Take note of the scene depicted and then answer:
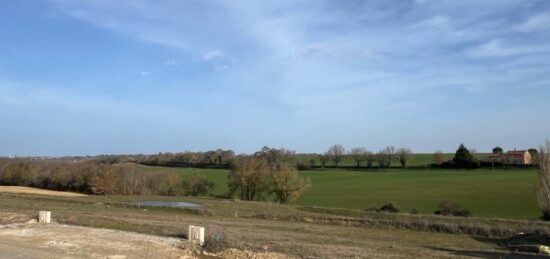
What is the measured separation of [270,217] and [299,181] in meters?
37.8

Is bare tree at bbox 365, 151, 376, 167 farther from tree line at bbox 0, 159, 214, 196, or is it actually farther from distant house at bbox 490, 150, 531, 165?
tree line at bbox 0, 159, 214, 196

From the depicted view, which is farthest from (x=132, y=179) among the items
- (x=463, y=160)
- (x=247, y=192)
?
(x=463, y=160)

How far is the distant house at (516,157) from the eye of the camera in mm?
126275

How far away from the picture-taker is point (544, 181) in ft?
142

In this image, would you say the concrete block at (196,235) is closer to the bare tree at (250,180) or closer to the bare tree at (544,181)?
the bare tree at (544,181)

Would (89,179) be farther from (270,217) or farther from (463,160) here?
(463,160)

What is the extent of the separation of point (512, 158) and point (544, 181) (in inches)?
3911

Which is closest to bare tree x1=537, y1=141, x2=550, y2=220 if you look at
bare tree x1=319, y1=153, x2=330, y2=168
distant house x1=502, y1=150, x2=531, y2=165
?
distant house x1=502, y1=150, x2=531, y2=165

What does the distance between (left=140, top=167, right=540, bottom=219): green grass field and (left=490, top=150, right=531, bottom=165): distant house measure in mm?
15801

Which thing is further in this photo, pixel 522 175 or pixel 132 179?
pixel 522 175

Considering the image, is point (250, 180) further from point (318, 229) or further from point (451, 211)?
point (318, 229)

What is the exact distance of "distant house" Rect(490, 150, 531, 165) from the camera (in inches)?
4914

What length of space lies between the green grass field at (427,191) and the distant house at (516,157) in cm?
1831

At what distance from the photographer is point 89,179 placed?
274 feet
